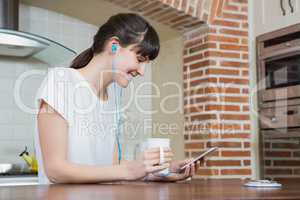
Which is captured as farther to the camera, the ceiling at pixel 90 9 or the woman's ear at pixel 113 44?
the ceiling at pixel 90 9

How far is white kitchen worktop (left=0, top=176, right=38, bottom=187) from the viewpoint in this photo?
3.21 metres

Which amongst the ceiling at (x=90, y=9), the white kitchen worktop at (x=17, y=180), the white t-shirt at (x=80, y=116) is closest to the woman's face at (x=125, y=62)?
the white t-shirt at (x=80, y=116)

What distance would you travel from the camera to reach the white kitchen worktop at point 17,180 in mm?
3207

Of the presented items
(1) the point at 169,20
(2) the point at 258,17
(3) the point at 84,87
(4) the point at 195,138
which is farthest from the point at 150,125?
(3) the point at 84,87

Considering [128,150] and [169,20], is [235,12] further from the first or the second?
[128,150]

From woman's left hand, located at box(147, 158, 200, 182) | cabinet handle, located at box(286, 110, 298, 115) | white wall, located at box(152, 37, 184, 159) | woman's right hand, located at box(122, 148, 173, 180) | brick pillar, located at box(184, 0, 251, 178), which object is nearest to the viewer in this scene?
woman's right hand, located at box(122, 148, 173, 180)

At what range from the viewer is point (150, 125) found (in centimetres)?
442

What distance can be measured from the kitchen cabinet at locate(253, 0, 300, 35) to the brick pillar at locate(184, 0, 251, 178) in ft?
0.45

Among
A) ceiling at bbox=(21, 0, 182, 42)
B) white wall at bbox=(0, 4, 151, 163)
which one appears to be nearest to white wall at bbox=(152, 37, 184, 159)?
ceiling at bbox=(21, 0, 182, 42)

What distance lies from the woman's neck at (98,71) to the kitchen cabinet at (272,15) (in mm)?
1910

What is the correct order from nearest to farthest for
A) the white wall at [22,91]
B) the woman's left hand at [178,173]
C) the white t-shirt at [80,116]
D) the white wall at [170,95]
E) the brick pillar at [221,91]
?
the white t-shirt at [80,116], the woman's left hand at [178,173], the brick pillar at [221,91], the white wall at [22,91], the white wall at [170,95]

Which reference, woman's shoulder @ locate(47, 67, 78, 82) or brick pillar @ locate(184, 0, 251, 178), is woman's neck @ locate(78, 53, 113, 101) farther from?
brick pillar @ locate(184, 0, 251, 178)

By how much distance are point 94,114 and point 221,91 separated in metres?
2.03

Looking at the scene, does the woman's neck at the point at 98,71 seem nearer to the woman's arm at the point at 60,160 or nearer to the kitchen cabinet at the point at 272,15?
the woman's arm at the point at 60,160
